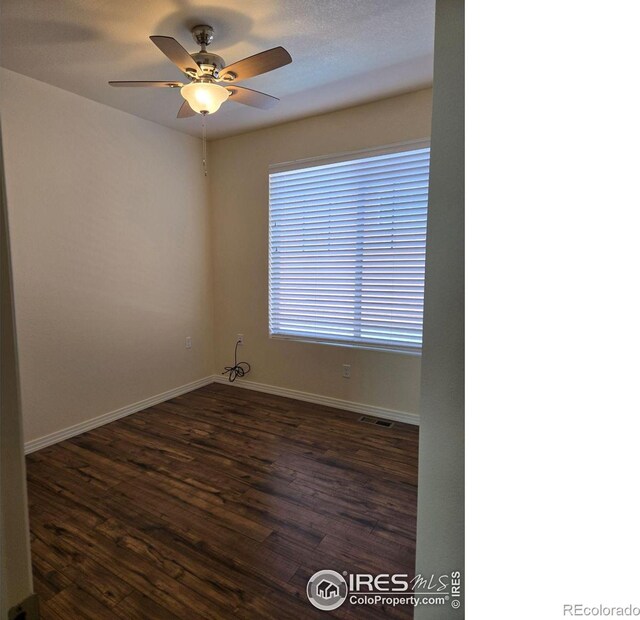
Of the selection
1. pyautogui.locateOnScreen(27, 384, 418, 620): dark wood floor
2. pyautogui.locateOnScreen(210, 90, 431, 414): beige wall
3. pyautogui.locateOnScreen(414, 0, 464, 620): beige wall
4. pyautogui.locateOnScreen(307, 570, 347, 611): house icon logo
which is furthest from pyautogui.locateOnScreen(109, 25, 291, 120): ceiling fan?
pyautogui.locateOnScreen(307, 570, 347, 611): house icon logo

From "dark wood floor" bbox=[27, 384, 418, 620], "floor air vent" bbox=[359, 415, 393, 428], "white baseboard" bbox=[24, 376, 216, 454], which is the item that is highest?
"white baseboard" bbox=[24, 376, 216, 454]

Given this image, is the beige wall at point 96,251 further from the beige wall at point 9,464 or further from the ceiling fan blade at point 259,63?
the beige wall at point 9,464

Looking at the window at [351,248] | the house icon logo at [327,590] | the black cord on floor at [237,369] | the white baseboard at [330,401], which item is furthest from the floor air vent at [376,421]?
the house icon logo at [327,590]

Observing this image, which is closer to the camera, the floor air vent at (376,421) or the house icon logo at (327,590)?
the house icon logo at (327,590)

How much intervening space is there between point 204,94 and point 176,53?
0.21 meters

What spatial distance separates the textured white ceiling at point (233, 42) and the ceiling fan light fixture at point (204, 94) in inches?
15.1

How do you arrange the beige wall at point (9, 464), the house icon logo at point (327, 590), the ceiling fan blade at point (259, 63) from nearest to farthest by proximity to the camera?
the beige wall at point (9, 464) < the house icon logo at point (327, 590) < the ceiling fan blade at point (259, 63)

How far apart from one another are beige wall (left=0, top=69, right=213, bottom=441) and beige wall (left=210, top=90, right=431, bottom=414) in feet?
0.94

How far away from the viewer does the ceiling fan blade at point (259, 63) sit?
169 centimetres

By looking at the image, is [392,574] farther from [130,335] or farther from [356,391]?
[130,335]

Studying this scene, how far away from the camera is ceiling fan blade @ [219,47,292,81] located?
169 centimetres

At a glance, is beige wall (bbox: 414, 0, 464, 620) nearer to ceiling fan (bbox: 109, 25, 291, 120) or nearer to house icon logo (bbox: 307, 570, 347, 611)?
house icon logo (bbox: 307, 570, 347, 611)

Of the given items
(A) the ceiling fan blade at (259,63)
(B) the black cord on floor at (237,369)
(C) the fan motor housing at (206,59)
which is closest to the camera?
(A) the ceiling fan blade at (259,63)
